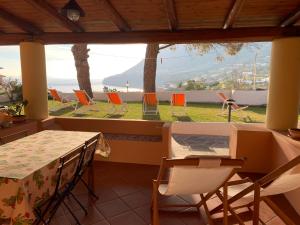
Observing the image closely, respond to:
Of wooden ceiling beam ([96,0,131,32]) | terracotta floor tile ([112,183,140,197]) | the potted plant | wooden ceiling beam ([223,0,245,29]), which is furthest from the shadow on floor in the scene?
wooden ceiling beam ([223,0,245,29])

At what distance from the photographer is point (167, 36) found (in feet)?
13.9

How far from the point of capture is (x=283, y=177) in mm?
2178

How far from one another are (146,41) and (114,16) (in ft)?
2.60

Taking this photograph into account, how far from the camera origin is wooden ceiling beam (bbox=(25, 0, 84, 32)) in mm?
3498

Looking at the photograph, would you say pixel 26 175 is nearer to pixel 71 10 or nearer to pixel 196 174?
pixel 196 174

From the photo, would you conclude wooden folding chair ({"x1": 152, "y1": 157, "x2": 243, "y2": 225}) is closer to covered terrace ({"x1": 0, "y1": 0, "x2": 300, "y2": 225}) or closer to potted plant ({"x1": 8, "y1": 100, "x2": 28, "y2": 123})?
covered terrace ({"x1": 0, "y1": 0, "x2": 300, "y2": 225})

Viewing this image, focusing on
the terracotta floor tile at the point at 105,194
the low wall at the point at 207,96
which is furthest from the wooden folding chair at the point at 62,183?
the low wall at the point at 207,96

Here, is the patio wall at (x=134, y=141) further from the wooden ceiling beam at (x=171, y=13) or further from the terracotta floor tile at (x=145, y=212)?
the wooden ceiling beam at (x=171, y=13)

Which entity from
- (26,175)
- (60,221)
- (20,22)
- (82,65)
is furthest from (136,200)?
(82,65)

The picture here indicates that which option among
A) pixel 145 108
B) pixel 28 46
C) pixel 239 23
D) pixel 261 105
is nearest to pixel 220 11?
pixel 239 23

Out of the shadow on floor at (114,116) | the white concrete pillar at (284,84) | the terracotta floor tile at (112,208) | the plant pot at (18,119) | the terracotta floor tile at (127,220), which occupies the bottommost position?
the terracotta floor tile at (127,220)

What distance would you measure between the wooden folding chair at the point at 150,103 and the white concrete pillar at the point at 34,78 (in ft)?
11.9

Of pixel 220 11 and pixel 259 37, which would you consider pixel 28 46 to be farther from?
pixel 259 37

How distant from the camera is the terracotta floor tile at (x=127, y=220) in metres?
2.62
